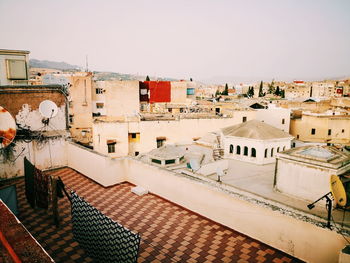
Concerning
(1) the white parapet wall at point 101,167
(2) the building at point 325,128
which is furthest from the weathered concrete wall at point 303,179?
(2) the building at point 325,128

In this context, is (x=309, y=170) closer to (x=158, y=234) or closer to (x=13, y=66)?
(x=158, y=234)

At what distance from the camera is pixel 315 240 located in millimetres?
5379

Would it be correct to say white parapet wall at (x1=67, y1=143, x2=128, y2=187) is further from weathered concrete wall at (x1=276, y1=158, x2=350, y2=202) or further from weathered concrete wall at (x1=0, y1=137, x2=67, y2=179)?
weathered concrete wall at (x1=276, y1=158, x2=350, y2=202)

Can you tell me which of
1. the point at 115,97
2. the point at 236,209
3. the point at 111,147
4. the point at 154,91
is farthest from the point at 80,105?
the point at 236,209

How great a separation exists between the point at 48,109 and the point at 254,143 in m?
16.1

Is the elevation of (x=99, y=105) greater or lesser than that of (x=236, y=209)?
greater

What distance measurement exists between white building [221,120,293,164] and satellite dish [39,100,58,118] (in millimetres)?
15364

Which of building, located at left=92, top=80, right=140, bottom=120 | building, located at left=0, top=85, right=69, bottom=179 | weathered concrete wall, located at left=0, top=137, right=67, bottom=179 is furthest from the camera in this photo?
building, located at left=92, top=80, right=140, bottom=120

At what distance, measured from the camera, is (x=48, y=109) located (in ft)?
37.7

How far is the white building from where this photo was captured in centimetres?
2166

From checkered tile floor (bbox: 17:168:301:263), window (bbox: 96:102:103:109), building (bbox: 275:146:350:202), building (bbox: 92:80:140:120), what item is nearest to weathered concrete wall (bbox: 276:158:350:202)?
building (bbox: 275:146:350:202)

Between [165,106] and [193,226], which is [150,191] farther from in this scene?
[165,106]

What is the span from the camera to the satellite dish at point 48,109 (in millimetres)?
11329

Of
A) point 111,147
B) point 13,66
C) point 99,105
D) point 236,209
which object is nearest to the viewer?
point 236,209
